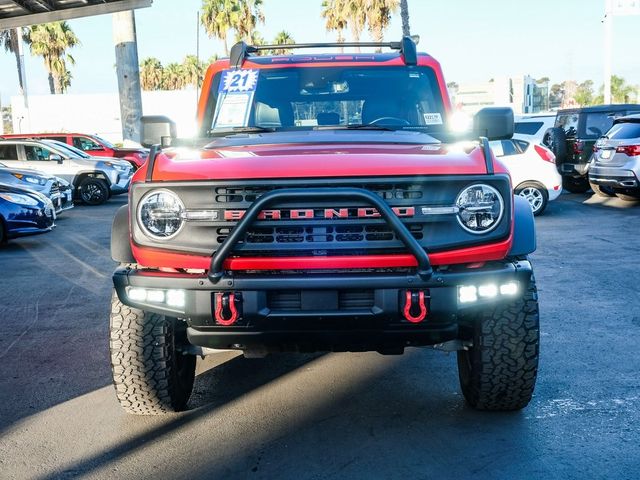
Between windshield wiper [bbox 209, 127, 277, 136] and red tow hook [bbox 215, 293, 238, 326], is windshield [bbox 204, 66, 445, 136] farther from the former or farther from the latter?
red tow hook [bbox 215, 293, 238, 326]

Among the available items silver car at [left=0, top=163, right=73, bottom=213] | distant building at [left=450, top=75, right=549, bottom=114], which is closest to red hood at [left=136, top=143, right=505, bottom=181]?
A: silver car at [left=0, top=163, right=73, bottom=213]

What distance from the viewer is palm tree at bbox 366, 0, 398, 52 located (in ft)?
120

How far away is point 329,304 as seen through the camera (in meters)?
3.49

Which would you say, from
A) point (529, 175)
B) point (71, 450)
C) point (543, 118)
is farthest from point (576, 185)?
point (71, 450)

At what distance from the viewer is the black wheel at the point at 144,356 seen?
403cm

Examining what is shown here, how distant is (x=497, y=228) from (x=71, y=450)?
2285 millimetres

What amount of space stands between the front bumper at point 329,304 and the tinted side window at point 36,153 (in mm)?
16390

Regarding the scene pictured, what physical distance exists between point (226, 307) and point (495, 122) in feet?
6.96

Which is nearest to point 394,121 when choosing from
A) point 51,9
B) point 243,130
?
point 243,130

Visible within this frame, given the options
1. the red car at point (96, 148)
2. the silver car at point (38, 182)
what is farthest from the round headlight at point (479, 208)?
the red car at point (96, 148)

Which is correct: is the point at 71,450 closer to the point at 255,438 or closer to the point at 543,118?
the point at 255,438

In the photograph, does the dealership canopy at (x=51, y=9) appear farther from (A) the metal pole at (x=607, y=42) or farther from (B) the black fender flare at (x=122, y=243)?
(A) the metal pole at (x=607, y=42)

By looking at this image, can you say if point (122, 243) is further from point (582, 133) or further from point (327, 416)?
point (582, 133)

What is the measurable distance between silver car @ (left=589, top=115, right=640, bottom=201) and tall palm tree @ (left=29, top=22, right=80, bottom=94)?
45149 mm
